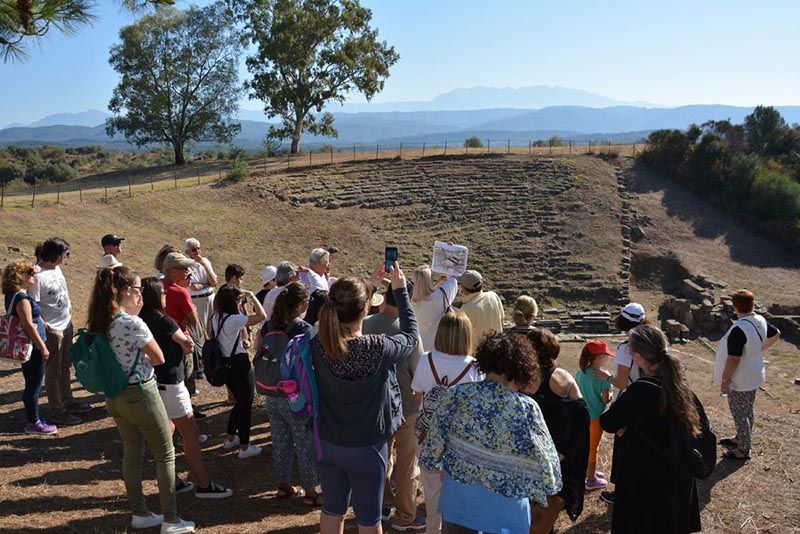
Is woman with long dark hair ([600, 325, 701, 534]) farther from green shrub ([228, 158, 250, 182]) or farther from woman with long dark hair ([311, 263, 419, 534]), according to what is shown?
green shrub ([228, 158, 250, 182])

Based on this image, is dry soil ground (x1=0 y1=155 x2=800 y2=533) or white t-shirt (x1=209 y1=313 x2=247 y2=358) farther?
white t-shirt (x1=209 y1=313 x2=247 y2=358)

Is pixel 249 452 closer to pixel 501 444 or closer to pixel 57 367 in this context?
pixel 57 367

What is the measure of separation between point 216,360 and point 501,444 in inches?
138

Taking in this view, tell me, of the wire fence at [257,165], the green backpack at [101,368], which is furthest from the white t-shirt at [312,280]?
the wire fence at [257,165]

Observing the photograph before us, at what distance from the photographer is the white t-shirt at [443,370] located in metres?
4.30

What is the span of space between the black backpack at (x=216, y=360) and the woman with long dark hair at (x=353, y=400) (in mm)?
2288

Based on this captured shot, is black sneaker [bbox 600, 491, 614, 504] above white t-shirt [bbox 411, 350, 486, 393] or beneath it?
beneath

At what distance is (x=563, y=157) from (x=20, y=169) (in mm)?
31646

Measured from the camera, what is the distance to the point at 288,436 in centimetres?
548

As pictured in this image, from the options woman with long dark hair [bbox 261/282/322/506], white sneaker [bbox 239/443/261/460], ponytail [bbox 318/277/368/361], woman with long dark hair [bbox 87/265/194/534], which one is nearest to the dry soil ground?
white sneaker [bbox 239/443/261/460]

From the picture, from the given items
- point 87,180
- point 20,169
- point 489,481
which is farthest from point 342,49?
point 489,481

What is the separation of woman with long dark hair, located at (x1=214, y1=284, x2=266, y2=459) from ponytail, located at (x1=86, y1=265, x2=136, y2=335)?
1.63m

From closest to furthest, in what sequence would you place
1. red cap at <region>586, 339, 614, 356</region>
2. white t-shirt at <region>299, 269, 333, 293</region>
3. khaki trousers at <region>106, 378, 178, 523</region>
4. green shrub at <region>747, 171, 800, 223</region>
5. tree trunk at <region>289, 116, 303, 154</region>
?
khaki trousers at <region>106, 378, 178, 523</region> → red cap at <region>586, 339, 614, 356</region> → white t-shirt at <region>299, 269, 333, 293</region> → green shrub at <region>747, 171, 800, 223</region> → tree trunk at <region>289, 116, 303, 154</region>

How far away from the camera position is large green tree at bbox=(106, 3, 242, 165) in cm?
3397
